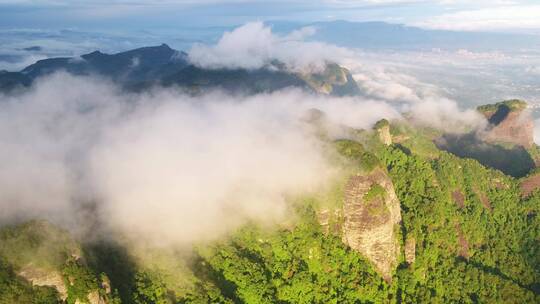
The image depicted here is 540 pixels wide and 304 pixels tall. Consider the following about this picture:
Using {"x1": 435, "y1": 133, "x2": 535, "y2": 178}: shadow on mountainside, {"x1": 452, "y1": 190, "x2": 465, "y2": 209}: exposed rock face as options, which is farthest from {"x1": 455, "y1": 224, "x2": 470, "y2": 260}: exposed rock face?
{"x1": 435, "y1": 133, "x2": 535, "y2": 178}: shadow on mountainside

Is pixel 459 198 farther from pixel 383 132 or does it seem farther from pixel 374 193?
pixel 374 193

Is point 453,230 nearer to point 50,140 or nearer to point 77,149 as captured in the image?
point 77,149

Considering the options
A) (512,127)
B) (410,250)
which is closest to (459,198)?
(410,250)

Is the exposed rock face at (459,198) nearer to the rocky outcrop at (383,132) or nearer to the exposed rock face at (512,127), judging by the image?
the rocky outcrop at (383,132)

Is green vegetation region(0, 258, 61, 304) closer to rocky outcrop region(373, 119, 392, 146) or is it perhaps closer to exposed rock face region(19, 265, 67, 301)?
exposed rock face region(19, 265, 67, 301)

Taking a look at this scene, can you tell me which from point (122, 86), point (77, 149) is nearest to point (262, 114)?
point (77, 149)

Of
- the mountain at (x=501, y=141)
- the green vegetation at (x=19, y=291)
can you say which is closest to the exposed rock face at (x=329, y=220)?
the green vegetation at (x=19, y=291)
